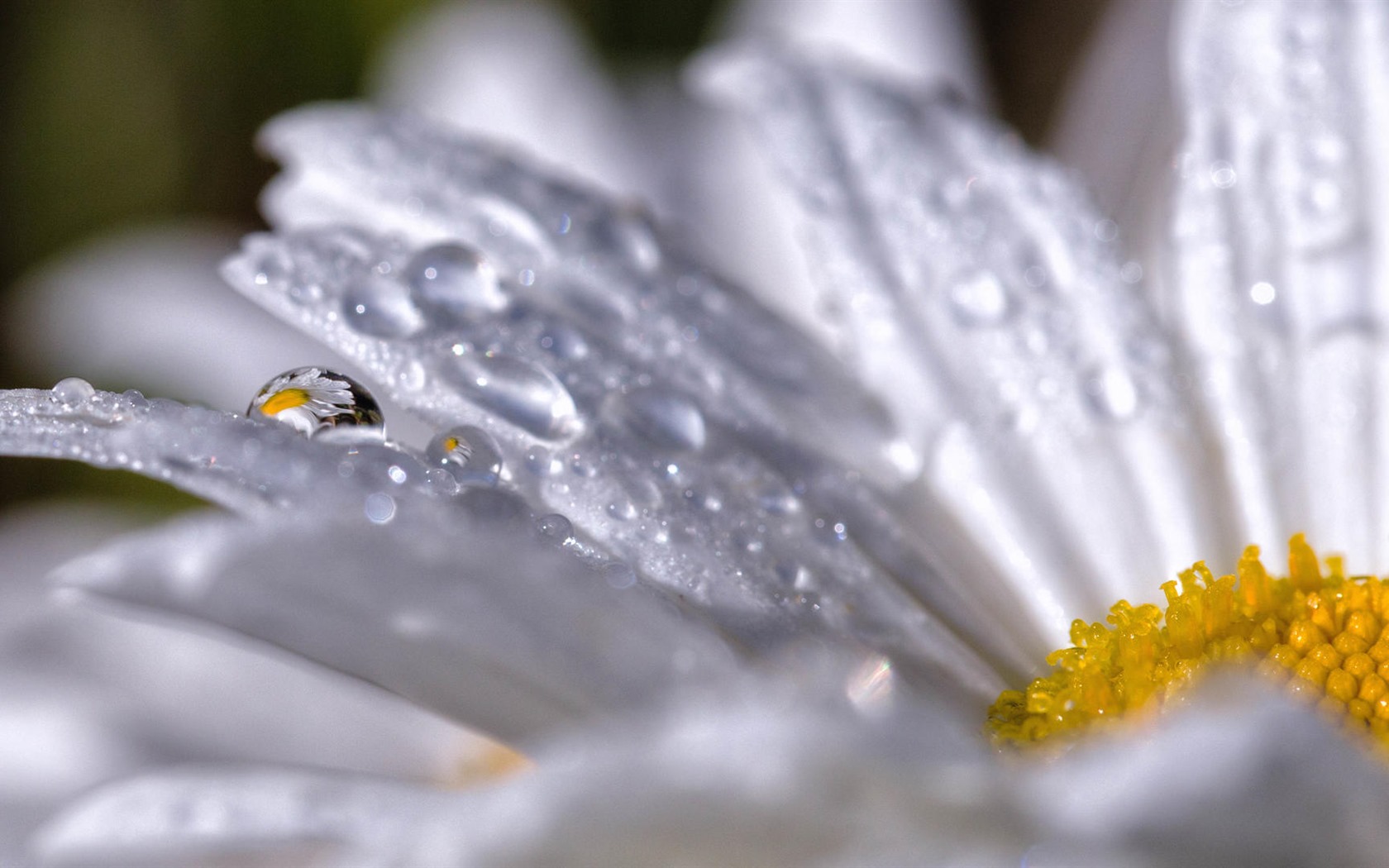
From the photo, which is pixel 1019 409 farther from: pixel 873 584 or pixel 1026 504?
pixel 873 584

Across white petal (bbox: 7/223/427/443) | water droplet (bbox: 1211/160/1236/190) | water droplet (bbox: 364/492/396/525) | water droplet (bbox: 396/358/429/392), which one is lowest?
water droplet (bbox: 364/492/396/525)

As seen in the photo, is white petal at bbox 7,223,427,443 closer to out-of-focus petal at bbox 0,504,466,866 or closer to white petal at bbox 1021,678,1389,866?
out-of-focus petal at bbox 0,504,466,866

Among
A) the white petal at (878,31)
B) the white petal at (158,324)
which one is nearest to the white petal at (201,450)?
the white petal at (158,324)

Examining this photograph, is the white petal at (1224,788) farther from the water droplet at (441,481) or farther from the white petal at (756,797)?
the water droplet at (441,481)

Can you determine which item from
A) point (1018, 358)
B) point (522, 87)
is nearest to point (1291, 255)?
point (1018, 358)

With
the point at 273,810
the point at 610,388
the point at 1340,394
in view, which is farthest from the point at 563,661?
the point at 1340,394

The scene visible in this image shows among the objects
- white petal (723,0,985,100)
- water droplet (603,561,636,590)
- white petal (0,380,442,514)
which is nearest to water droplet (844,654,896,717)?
water droplet (603,561,636,590)
